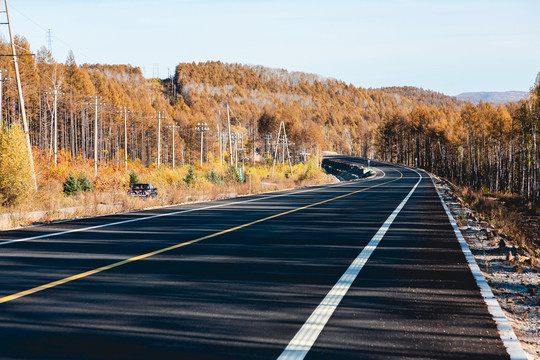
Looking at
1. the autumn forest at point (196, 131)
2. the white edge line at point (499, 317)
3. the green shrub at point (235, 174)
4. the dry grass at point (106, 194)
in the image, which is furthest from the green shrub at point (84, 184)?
the white edge line at point (499, 317)

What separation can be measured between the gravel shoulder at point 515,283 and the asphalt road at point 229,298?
12.8 inches

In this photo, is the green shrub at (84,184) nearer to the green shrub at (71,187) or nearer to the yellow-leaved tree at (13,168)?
the green shrub at (71,187)

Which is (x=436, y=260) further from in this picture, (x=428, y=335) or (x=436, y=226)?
(x=436, y=226)

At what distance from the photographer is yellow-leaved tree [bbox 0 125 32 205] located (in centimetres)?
2073

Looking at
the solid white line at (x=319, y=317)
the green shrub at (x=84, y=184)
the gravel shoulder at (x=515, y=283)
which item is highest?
the solid white line at (x=319, y=317)

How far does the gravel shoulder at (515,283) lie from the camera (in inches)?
210

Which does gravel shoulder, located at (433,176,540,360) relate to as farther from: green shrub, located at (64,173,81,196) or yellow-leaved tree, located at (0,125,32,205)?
green shrub, located at (64,173,81,196)

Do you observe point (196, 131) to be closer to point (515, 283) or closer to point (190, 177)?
point (190, 177)

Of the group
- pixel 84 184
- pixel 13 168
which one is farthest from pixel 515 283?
pixel 84 184

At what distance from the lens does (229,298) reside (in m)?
6.34

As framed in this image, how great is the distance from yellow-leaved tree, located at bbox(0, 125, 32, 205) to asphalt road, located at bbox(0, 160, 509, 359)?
9.44 meters

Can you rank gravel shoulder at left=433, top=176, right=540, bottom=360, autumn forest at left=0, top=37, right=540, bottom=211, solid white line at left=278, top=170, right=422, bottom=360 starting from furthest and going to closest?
1. autumn forest at left=0, top=37, right=540, bottom=211
2. gravel shoulder at left=433, top=176, right=540, bottom=360
3. solid white line at left=278, top=170, right=422, bottom=360

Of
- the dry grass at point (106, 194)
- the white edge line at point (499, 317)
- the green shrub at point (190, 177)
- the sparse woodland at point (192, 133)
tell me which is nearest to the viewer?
the white edge line at point (499, 317)

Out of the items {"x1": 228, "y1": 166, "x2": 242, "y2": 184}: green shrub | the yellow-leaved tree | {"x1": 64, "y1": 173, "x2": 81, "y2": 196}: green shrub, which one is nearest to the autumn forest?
{"x1": 228, "y1": 166, "x2": 242, "y2": 184}: green shrub
